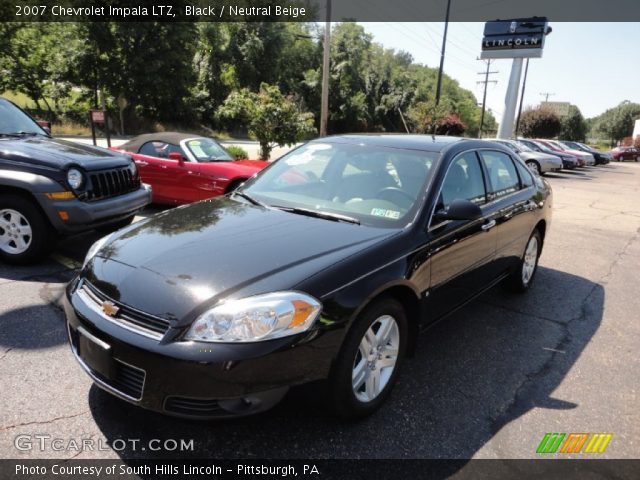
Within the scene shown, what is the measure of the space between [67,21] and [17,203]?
3158 cm

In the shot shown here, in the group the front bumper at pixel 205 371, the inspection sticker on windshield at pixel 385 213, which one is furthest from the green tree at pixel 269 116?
the front bumper at pixel 205 371

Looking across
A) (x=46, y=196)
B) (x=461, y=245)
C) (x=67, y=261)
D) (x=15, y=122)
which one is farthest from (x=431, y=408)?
(x=15, y=122)

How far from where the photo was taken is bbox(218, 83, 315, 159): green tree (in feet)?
43.7

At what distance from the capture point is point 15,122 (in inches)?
217

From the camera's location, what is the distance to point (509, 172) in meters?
4.42

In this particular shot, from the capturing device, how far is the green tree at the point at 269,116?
1331cm

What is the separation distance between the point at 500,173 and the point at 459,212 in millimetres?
1519

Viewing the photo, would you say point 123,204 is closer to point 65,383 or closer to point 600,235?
point 65,383

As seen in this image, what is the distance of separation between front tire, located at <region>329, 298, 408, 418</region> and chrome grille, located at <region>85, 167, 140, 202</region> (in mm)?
3624

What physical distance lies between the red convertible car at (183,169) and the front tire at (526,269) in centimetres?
425

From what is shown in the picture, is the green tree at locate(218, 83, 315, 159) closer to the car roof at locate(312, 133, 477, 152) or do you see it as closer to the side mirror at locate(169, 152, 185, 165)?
the side mirror at locate(169, 152, 185, 165)

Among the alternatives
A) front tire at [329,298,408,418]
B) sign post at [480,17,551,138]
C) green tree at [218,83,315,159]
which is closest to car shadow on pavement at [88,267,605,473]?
front tire at [329,298,408,418]

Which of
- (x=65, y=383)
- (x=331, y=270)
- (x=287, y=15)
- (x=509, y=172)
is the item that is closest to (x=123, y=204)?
(x=65, y=383)

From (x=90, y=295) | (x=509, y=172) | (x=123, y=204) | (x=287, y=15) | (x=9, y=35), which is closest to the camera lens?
(x=90, y=295)
